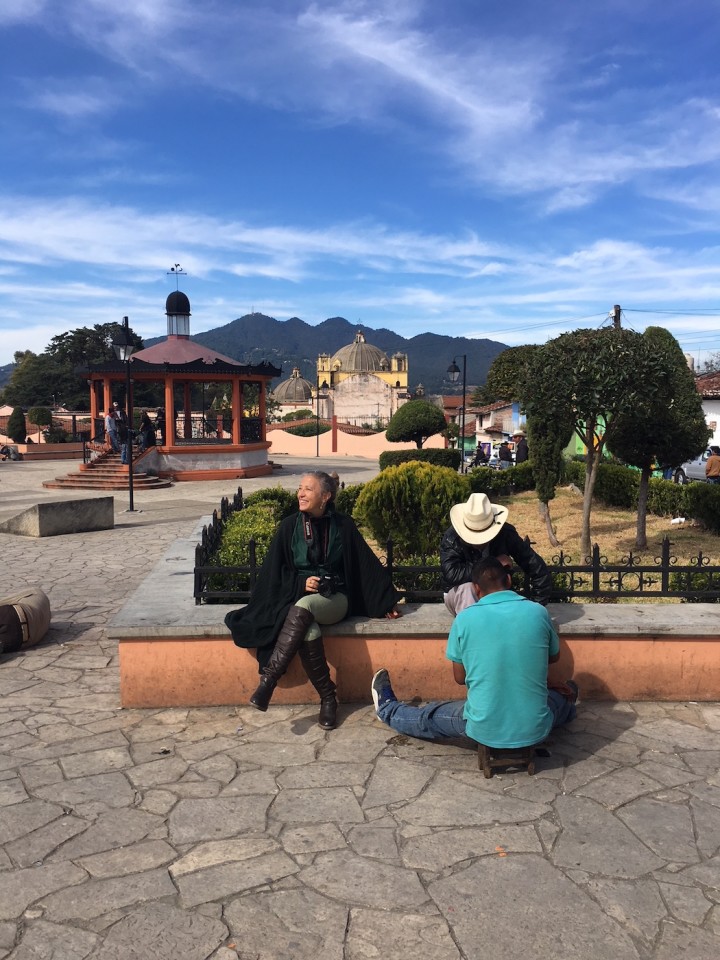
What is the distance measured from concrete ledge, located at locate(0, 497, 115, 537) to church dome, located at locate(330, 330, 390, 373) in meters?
101

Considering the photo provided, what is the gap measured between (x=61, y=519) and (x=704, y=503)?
1042cm

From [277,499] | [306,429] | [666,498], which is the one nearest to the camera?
[277,499]

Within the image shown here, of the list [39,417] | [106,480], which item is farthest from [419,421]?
[39,417]

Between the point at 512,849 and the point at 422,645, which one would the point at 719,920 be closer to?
the point at 512,849

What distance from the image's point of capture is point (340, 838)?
11.1 ft

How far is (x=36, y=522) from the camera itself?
11938 mm

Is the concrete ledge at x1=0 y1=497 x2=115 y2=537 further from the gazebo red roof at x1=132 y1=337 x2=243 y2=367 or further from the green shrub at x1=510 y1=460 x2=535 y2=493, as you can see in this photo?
the gazebo red roof at x1=132 y1=337 x2=243 y2=367

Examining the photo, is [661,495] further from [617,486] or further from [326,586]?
[326,586]

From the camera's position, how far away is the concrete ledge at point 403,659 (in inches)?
188

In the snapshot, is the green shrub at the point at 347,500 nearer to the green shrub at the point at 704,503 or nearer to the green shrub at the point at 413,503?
the green shrub at the point at 413,503

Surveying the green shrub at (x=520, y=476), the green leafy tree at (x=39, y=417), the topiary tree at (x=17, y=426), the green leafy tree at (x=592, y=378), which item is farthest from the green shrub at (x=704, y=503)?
the green leafy tree at (x=39, y=417)

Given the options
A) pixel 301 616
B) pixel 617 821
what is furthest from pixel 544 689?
→ pixel 301 616

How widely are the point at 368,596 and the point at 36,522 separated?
8705 millimetres

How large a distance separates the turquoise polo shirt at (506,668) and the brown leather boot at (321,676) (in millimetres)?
996
